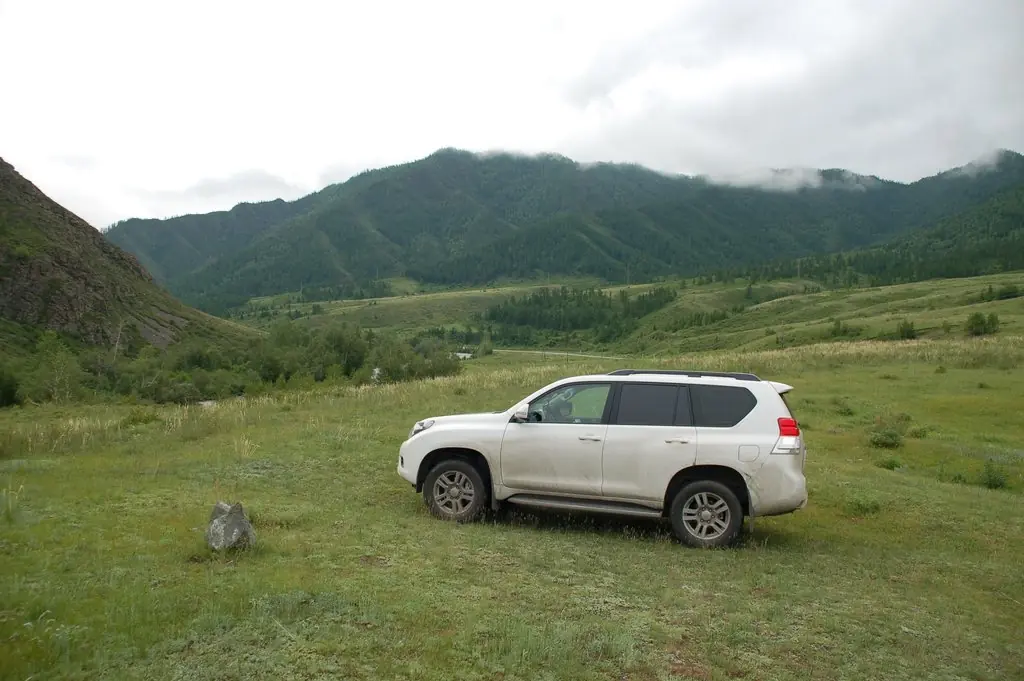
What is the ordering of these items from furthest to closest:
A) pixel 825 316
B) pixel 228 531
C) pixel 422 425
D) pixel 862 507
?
pixel 825 316 < pixel 862 507 < pixel 422 425 < pixel 228 531

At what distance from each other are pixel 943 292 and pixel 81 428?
119 m

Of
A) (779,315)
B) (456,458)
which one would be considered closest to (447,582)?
(456,458)

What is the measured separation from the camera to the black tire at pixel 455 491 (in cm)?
920

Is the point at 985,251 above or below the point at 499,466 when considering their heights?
above

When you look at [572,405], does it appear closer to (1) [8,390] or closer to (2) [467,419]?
(2) [467,419]

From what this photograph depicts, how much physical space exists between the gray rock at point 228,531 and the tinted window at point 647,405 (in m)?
4.57

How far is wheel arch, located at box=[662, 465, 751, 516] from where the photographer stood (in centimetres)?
860

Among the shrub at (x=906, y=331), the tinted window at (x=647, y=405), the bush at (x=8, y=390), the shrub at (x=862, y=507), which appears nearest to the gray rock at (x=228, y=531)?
the tinted window at (x=647, y=405)

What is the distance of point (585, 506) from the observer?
8820mm

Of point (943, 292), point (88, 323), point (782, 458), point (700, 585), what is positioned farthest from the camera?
point (943, 292)

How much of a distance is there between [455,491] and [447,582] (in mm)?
2706

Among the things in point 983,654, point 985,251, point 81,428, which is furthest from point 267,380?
point 985,251

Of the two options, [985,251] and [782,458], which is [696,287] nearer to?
[985,251]

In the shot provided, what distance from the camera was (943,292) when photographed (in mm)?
106500
